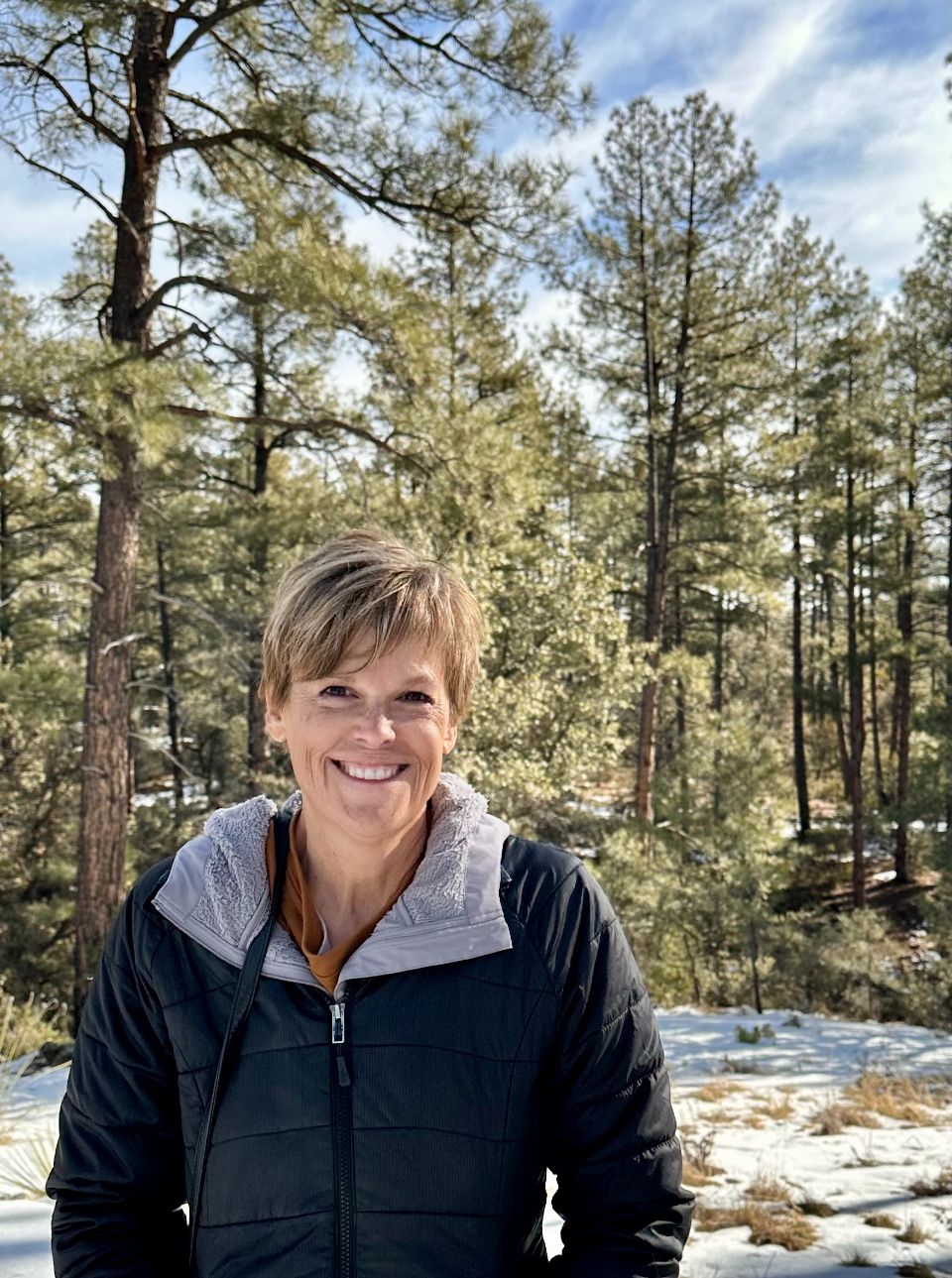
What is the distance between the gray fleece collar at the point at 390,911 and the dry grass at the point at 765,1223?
8.74 feet

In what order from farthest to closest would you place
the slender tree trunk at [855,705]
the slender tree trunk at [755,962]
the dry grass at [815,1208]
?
the slender tree trunk at [855,705] → the slender tree trunk at [755,962] → the dry grass at [815,1208]

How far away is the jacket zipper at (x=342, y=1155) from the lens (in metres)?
1.22

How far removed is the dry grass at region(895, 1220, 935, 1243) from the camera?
3148mm

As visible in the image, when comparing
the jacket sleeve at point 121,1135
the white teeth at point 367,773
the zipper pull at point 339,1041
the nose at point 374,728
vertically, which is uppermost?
the nose at point 374,728

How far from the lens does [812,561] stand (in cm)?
1911

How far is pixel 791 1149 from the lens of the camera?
4430 millimetres

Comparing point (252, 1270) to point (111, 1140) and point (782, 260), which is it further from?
point (782, 260)

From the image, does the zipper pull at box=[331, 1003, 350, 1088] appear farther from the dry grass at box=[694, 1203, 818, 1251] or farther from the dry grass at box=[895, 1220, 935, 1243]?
the dry grass at box=[895, 1220, 935, 1243]

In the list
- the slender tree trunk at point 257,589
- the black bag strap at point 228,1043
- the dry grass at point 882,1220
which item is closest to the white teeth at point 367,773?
the black bag strap at point 228,1043

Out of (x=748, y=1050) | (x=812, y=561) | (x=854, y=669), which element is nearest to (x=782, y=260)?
(x=812, y=561)

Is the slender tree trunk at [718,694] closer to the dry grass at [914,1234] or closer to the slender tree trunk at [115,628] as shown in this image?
the slender tree trunk at [115,628]

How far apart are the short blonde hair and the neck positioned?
0.76 feet

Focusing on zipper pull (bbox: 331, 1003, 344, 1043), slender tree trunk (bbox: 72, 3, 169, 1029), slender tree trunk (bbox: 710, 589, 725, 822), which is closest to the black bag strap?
zipper pull (bbox: 331, 1003, 344, 1043)

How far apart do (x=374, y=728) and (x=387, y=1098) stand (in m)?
0.51
